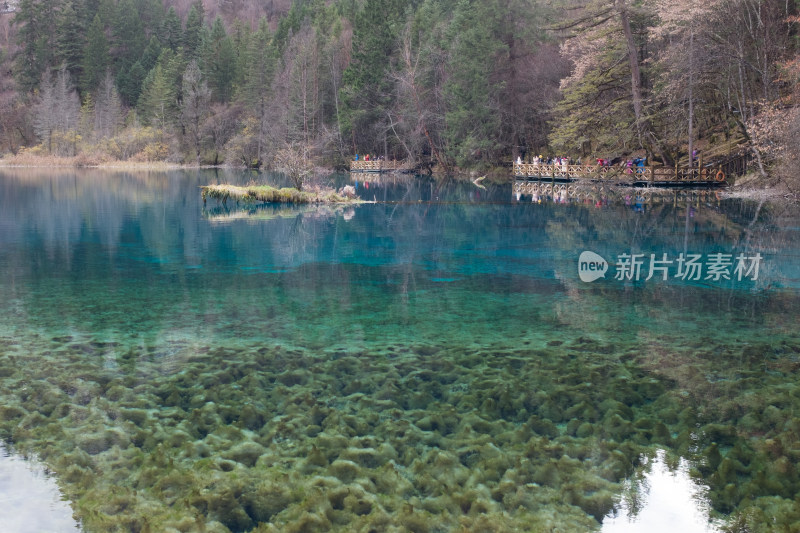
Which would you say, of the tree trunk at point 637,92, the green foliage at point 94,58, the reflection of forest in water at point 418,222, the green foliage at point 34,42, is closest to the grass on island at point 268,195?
the reflection of forest in water at point 418,222

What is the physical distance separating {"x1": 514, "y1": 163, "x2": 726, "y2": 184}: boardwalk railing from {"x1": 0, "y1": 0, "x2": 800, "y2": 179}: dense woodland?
129 centimetres

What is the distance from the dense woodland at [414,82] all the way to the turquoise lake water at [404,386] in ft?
50.0

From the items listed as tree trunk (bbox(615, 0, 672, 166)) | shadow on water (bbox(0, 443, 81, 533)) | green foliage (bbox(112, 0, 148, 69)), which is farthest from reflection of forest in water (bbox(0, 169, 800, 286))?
green foliage (bbox(112, 0, 148, 69))

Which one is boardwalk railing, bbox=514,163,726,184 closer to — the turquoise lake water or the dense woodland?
the dense woodland

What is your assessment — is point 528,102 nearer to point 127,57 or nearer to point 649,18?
point 649,18

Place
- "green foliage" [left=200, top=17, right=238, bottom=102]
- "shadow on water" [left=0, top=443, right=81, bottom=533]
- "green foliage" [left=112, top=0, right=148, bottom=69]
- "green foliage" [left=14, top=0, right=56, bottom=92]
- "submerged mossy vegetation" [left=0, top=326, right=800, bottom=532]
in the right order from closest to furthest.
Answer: "shadow on water" [left=0, top=443, right=81, bottom=533], "submerged mossy vegetation" [left=0, top=326, right=800, bottom=532], "green foliage" [left=200, top=17, right=238, bottom=102], "green foliage" [left=14, top=0, right=56, bottom=92], "green foliage" [left=112, top=0, right=148, bottom=69]

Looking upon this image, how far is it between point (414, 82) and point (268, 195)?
2797 centimetres

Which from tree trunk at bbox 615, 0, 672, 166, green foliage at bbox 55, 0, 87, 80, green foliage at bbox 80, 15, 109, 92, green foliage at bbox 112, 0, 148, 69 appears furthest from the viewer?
green foliage at bbox 112, 0, 148, 69

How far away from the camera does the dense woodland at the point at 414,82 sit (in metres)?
31.0

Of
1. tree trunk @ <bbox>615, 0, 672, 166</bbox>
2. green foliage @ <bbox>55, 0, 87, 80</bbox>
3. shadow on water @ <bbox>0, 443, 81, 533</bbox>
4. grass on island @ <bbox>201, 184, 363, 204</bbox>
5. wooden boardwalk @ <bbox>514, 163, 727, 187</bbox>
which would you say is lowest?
shadow on water @ <bbox>0, 443, 81, 533</bbox>

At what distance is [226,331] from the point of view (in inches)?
329

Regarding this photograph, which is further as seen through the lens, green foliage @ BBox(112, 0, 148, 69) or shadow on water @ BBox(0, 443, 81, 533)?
green foliage @ BBox(112, 0, 148, 69)

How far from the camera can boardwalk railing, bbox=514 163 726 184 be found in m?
34.2

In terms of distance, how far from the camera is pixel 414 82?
5156 centimetres
